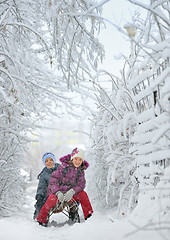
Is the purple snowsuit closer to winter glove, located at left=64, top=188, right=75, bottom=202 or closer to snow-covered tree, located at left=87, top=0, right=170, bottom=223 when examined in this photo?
winter glove, located at left=64, top=188, right=75, bottom=202

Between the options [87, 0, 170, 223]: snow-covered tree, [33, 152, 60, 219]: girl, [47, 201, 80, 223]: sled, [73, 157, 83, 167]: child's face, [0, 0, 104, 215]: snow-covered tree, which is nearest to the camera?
[87, 0, 170, 223]: snow-covered tree

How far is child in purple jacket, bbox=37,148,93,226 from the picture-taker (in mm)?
3366

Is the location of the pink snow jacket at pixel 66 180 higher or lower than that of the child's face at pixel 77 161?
lower

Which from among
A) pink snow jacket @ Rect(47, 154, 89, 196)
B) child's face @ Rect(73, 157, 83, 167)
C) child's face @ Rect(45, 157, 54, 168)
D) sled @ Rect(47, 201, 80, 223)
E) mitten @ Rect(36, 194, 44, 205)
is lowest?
sled @ Rect(47, 201, 80, 223)

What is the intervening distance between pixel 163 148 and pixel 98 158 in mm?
2454

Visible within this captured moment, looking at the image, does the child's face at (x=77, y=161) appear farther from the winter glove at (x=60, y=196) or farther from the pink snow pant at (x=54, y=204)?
the winter glove at (x=60, y=196)

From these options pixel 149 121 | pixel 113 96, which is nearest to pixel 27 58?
pixel 113 96

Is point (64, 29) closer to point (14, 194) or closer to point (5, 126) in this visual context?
point (5, 126)

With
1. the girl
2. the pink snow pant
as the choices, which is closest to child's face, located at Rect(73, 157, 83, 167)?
the pink snow pant

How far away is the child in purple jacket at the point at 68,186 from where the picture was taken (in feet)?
11.0

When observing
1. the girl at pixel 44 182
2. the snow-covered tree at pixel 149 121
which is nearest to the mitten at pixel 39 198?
the girl at pixel 44 182

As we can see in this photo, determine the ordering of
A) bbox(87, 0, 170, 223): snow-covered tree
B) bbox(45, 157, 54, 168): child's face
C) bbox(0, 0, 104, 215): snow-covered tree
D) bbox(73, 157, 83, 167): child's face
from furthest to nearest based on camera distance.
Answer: bbox(45, 157, 54, 168): child's face → bbox(73, 157, 83, 167): child's face → bbox(0, 0, 104, 215): snow-covered tree → bbox(87, 0, 170, 223): snow-covered tree

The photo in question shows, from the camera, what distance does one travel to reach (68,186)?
362cm

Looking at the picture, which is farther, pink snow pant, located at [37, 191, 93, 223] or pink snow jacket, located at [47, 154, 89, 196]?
pink snow jacket, located at [47, 154, 89, 196]
